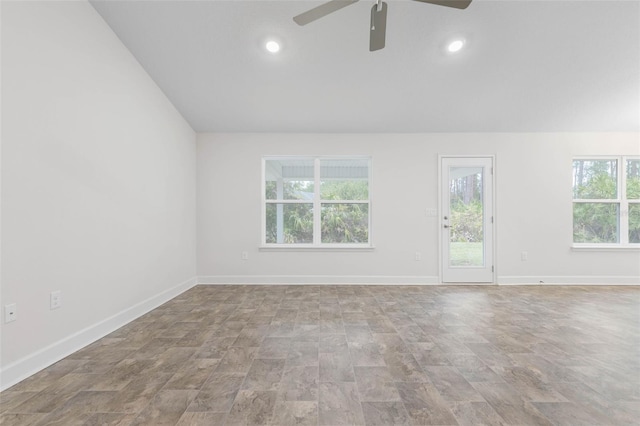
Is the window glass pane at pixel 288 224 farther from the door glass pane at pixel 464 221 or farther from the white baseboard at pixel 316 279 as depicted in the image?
the door glass pane at pixel 464 221

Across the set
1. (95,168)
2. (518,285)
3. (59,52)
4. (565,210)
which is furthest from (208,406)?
(565,210)

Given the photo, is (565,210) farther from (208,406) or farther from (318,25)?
(208,406)

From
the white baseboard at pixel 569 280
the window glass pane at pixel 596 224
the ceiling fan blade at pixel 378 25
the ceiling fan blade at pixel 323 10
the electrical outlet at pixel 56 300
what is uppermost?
the ceiling fan blade at pixel 323 10

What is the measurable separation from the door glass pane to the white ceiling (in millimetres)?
784

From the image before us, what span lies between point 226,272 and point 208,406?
3.07 m

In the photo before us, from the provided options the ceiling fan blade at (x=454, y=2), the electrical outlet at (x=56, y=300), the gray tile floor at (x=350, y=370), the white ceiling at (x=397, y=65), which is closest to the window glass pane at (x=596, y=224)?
the white ceiling at (x=397, y=65)

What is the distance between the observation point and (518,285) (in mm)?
4336

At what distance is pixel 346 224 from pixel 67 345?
3508 mm

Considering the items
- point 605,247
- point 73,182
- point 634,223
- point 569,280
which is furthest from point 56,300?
point 634,223

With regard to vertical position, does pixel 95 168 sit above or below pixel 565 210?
above

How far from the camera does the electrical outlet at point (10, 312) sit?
68.2 inches

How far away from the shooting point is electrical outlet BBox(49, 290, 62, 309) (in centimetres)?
204

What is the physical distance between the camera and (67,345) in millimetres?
2139

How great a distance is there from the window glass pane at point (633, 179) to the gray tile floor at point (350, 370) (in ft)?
7.82
